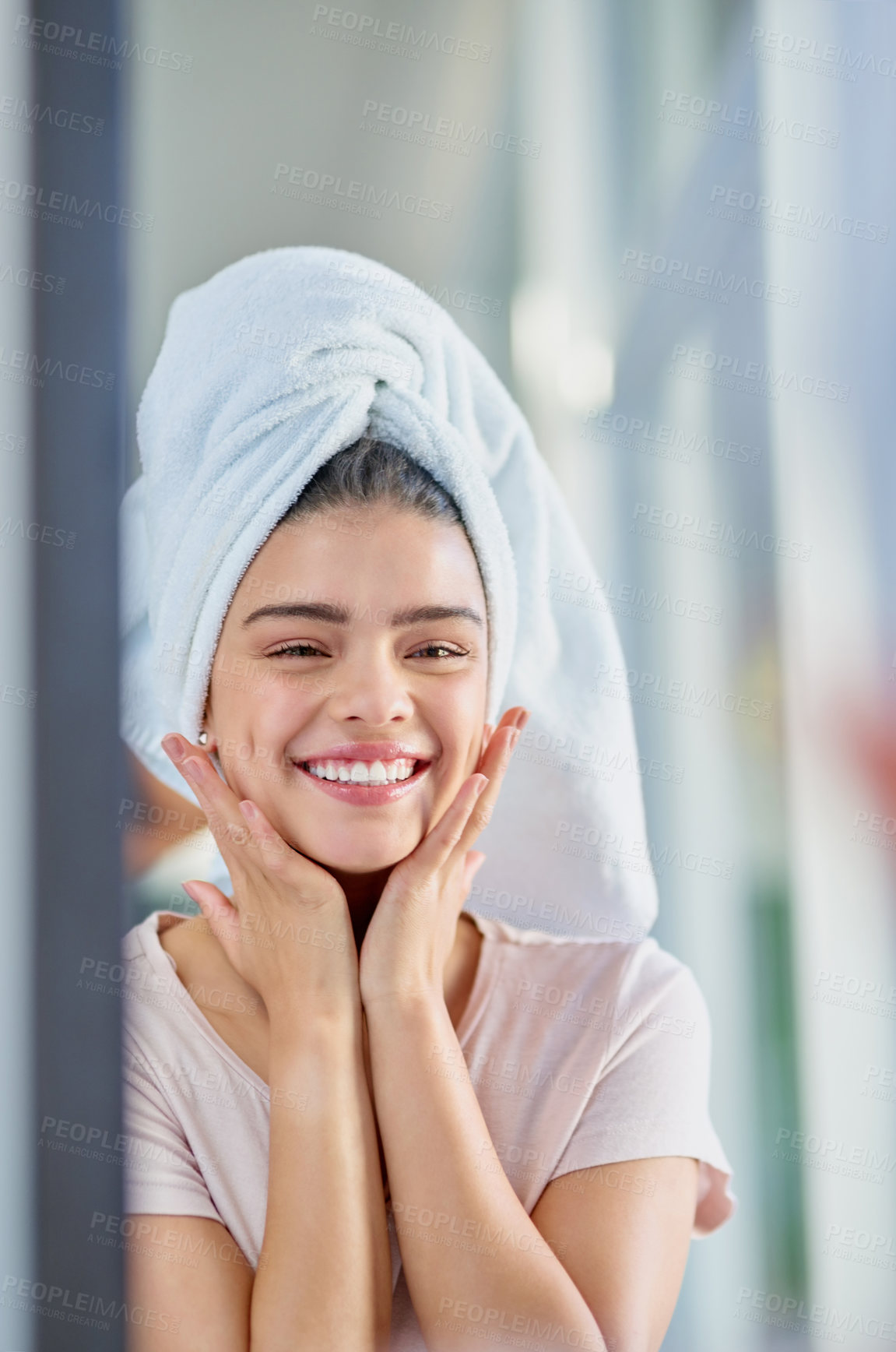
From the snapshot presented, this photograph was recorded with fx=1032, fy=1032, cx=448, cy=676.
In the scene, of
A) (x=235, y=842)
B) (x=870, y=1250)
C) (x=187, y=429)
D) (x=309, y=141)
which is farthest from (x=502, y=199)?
(x=870, y=1250)

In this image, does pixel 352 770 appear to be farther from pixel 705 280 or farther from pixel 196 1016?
pixel 705 280

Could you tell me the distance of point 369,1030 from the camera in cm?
74

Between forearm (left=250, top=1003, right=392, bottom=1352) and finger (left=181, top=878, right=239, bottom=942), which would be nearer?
forearm (left=250, top=1003, right=392, bottom=1352)

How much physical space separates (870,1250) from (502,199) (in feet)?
3.05

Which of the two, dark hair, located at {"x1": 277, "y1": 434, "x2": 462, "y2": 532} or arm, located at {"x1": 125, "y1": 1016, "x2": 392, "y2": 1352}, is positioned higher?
dark hair, located at {"x1": 277, "y1": 434, "x2": 462, "y2": 532}

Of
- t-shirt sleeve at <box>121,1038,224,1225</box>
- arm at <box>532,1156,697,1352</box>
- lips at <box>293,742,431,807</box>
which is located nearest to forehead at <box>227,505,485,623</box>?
lips at <box>293,742,431,807</box>

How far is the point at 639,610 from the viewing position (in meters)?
0.88

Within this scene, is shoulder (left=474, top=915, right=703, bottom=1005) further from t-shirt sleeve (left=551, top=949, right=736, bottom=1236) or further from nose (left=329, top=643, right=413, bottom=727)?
nose (left=329, top=643, right=413, bottom=727)

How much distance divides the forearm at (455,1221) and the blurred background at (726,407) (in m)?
0.21

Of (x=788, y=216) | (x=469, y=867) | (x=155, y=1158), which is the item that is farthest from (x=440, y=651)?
(x=788, y=216)

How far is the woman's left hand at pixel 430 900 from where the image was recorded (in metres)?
0.74

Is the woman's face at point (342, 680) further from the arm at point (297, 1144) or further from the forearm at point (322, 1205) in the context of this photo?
the forearm at point (322, 1205)

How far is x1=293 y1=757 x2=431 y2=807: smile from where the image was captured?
74 cm

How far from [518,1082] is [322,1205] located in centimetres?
17
